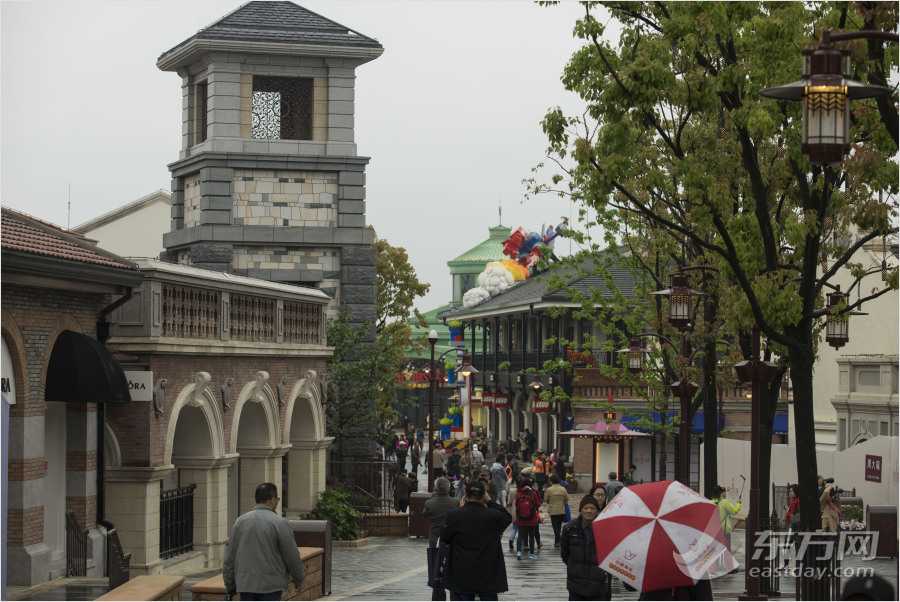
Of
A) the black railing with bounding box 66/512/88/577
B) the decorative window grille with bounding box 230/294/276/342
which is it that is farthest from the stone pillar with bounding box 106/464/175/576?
the decorative window grille with bounding box 230/294/276/342

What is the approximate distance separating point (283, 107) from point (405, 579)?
15927 millimetres

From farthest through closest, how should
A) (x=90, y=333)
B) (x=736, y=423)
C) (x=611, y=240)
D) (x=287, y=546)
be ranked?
1. (x=736, y=423)
2. (x=611, y=240)
3. (x=90, y=333)
4. (x=287, y=546)

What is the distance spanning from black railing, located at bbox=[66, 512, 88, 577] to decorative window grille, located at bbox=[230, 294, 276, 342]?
556 cm

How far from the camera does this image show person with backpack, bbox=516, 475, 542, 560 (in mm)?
25016

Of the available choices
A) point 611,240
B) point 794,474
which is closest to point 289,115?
point 611,240

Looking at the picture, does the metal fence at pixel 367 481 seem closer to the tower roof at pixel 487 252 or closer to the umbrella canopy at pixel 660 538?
the umbrella canopy at pixel 660 538

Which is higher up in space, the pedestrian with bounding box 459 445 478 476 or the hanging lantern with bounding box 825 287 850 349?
the hanging lantern with bounding box 825 287 850 349

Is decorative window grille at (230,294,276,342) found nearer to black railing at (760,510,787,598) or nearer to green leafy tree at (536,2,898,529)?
green leafy tree at (536,2,898,529)

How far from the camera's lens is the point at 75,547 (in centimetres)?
1742

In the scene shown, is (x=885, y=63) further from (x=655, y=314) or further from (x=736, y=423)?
(x=736, y=423)

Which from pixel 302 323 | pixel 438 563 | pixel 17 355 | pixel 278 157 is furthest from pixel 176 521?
pixel 278 157

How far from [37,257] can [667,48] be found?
802 cm

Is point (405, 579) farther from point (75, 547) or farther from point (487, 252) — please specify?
point (487, 252)

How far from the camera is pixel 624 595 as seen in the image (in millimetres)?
19547
